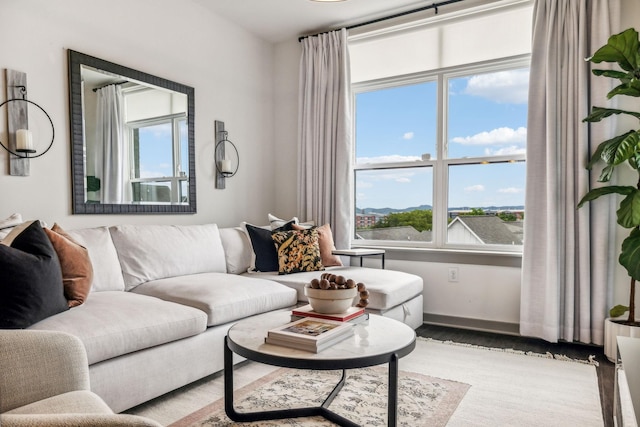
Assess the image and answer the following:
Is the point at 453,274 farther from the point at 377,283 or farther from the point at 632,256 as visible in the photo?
the point at 632,256

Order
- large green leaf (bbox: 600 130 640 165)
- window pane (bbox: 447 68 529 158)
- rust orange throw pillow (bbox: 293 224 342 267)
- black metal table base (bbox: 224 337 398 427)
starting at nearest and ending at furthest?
black metal table base (bbox: 224 337 398 427) < large green leaf (bbox: 600 130 640 165) < window pane (bbox: 447 68 529 158) < rust orange throw pillow (bbox: 293 224 342 267)

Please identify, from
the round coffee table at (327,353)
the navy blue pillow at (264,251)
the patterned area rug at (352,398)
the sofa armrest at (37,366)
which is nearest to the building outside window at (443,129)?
the navy blue pillow at (264,251)

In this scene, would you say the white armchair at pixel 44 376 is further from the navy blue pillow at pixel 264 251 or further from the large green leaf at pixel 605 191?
the large green leaf at pixel 605 191

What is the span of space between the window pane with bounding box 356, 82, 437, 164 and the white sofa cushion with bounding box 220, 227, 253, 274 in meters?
1.37

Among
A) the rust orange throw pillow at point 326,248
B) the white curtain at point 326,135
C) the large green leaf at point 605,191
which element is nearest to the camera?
the large green leaf at point 605,191

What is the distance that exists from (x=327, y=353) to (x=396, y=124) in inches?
110

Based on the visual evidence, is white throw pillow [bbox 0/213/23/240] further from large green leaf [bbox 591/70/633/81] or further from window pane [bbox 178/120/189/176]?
large green leaf [bbox 591/70/633/81]

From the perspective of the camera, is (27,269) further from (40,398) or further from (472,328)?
(472,328)

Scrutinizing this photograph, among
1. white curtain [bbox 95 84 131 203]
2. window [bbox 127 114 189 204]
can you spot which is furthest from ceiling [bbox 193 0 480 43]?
white curtain [bbox 95 84 131 203]

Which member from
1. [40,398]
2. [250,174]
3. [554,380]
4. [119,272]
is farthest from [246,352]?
[250,174]

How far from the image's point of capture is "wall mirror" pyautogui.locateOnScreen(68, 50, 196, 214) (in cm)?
271

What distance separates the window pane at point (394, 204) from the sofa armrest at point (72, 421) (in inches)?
126

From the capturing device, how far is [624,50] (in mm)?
2463

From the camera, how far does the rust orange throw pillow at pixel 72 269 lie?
1.99 meters
